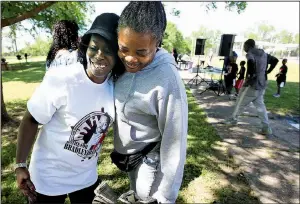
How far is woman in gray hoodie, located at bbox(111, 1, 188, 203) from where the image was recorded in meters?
1.03

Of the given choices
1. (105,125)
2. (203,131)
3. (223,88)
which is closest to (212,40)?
(223,88)

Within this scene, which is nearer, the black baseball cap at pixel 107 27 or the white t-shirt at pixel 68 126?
the black baseball cap at pixel 107 27

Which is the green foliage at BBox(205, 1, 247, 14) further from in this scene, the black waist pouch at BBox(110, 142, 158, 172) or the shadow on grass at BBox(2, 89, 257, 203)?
the black waist pouch at BBox(110, 142, 158, 172)

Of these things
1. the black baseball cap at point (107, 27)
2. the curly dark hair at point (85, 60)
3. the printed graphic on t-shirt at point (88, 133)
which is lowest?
the printed graphic on t-shirt at point (88, 133)

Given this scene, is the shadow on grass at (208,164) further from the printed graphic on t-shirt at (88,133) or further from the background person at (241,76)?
the background person at (241,76)

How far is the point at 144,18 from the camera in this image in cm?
100

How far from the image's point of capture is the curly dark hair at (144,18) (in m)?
0.99

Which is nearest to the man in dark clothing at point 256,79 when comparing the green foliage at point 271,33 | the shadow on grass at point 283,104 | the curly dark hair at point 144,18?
the shadow on grass at point 283,104

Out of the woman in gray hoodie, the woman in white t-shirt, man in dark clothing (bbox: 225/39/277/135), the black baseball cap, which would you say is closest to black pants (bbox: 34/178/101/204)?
the woman in white t-shirt

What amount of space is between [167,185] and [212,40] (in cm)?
6488

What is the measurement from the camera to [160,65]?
3.66ft

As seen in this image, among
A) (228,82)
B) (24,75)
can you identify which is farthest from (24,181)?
(24,75)

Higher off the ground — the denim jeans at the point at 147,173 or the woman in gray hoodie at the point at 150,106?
the woman in gray hoodie at the point at 150,106

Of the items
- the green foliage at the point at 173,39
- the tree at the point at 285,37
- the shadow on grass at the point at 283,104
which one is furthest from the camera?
the tree at the point at 285,37
